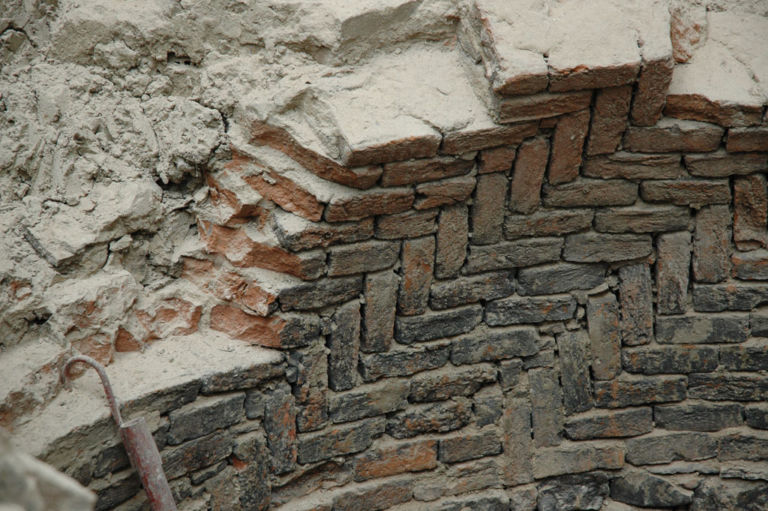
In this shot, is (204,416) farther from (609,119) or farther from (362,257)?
(609,119)

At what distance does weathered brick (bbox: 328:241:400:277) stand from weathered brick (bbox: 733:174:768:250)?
1.38m

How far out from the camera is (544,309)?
315 centimetres

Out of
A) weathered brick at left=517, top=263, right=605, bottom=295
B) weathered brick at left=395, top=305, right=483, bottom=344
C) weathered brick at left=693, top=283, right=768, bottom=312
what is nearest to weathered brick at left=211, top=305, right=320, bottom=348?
weathered brick at left=395, top=305, right=483, bottom=344

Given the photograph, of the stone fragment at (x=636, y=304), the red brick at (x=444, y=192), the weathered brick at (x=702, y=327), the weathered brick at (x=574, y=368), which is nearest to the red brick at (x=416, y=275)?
the red brick at (x=444, y=192)

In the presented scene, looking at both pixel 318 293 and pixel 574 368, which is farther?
pixel 574 368

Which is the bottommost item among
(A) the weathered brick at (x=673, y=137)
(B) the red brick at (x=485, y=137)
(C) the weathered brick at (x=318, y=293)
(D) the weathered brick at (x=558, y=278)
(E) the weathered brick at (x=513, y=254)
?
(D) the weathered brick at (x=558, y=278)

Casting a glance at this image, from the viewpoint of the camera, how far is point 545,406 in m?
3.23

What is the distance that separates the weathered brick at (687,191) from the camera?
3074mm

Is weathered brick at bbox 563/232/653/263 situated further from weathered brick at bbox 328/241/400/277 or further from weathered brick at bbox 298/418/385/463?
weathered brick at bbox 298/418/385/463

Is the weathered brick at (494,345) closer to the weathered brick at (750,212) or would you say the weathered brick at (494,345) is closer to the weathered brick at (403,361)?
the weathered brick at (403,361)

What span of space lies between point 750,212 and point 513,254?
0.98m

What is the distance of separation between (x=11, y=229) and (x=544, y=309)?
191 cm

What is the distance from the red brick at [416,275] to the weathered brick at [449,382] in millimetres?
267

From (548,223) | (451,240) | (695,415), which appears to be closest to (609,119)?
(548,223)
